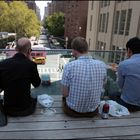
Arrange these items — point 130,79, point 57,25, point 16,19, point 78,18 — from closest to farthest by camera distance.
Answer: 1. point 130,79
2. point 16,19
3. point 78,18
4. point 57,25

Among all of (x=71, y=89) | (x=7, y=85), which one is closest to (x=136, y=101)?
(x=71, y=89)

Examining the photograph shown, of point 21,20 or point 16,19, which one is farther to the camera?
point 21,20

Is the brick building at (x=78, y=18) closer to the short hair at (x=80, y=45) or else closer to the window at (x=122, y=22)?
the window at (x=122, y=22)

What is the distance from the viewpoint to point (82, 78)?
2.68 m

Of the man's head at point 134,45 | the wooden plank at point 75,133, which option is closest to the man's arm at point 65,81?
the wooden plank at point 75,133

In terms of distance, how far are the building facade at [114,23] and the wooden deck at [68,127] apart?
14396mm

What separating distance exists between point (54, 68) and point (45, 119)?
10.9 ft

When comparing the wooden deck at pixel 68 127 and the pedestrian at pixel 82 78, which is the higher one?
the pedestrian at pixel 82 78

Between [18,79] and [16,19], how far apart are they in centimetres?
3062

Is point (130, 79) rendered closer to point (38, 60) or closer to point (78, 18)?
point (38, 60)

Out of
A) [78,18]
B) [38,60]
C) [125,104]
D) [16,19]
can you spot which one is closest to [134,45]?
[125,104]

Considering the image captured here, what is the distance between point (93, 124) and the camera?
9.07ft

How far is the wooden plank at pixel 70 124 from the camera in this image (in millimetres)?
2594

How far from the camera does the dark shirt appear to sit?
2652 millimetres
